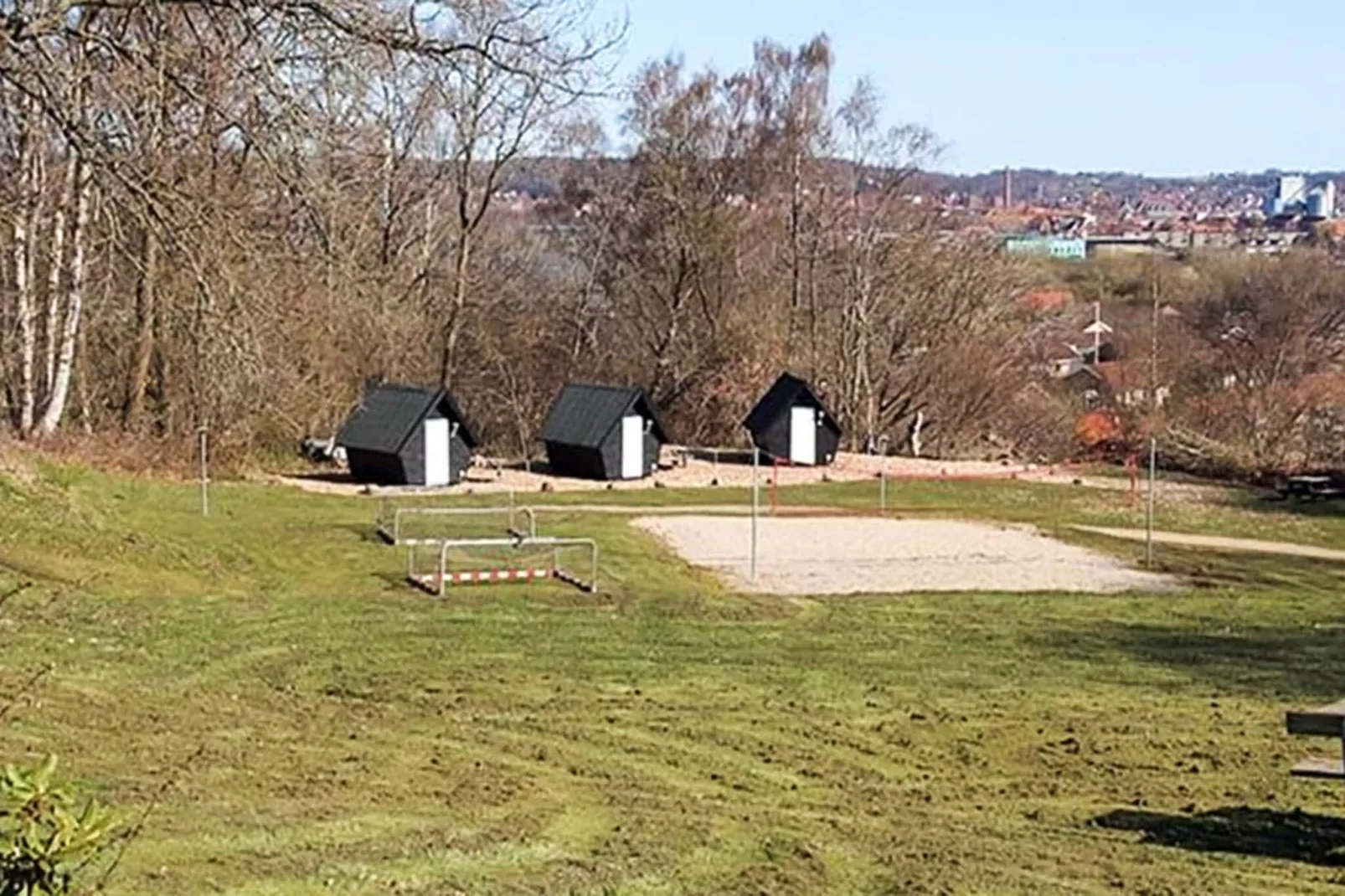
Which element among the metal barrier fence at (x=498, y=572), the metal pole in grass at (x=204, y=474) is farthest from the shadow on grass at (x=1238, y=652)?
the metal pole in grass at (x=204, y=474)

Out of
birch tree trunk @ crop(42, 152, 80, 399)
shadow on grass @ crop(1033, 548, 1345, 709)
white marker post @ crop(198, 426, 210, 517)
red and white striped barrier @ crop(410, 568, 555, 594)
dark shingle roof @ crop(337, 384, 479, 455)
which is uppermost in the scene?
birch tree trunk @ crop(42, 152, 80, 399)

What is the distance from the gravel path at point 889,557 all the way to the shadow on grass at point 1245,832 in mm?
13445

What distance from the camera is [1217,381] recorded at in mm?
53719

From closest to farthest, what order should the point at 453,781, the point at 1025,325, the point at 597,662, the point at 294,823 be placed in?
1. the point at 294,823
2. the point at 453,781
3. the point at 597,662
4. the point at 1025,325

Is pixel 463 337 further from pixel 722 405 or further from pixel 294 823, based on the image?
pixel 294 823

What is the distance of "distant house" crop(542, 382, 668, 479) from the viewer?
4006cm

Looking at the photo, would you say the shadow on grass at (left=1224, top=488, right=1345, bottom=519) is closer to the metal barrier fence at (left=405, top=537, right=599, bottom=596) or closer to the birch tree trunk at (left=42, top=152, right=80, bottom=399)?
the metal barrier fence at (left=405, top=537, right=599, bottom=596)

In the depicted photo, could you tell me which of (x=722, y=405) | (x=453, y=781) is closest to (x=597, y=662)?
(x=453, y=781)

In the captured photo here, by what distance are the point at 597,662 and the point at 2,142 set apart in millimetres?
6874

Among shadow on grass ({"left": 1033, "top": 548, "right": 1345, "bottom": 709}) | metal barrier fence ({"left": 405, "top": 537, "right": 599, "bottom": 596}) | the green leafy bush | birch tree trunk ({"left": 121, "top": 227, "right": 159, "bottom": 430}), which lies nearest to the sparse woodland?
birch tree trunk ({"left": 121, "top": 227, "right": 159, "bottom": 430})

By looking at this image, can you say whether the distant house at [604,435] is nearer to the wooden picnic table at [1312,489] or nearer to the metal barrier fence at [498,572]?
the wooden picnic table at [1312,489]

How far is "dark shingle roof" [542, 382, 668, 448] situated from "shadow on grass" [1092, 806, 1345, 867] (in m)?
29.2

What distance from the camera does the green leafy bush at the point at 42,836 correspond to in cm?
422

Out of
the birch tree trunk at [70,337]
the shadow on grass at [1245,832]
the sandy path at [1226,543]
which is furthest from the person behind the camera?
the sandy path at [1226,543]
